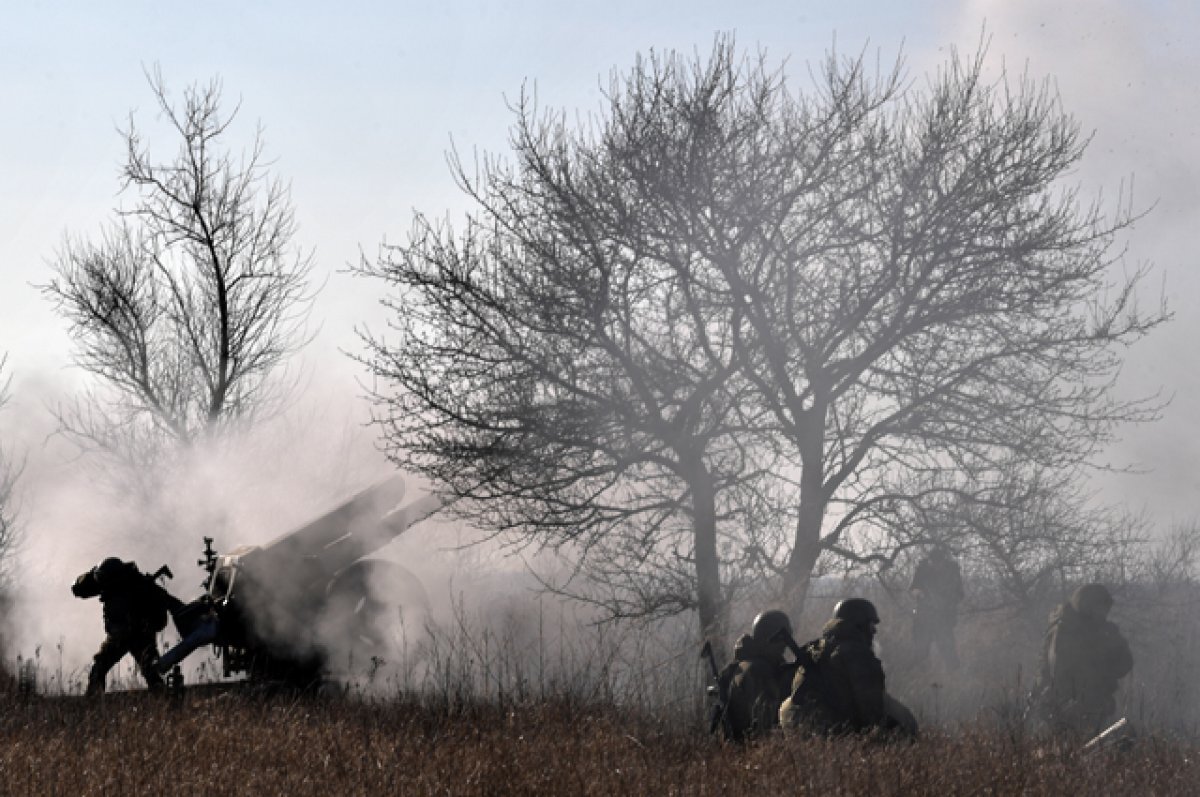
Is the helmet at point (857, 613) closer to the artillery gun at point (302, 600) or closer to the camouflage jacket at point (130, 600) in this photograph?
the artillery gun at point (302, 600)

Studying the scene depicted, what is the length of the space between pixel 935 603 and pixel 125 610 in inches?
373

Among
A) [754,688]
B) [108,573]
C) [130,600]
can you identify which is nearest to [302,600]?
[130,600]

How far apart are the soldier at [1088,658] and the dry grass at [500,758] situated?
2720 millimetres

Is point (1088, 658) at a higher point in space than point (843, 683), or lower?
lower

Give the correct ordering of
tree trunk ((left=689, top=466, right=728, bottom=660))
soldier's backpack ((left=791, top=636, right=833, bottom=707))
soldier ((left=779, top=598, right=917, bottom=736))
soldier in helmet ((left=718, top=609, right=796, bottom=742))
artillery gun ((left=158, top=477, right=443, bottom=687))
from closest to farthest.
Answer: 1. soldier ((left=779, top=598, right=917, bottom=736))
2. soldier's backpack ((left=791, top=636, right=833, bottom=707))
3. soldier in helmet ((left=718, top=609, right=796, bottom=742))
4. artillery gun ((left=158, top=477, right=443, bottom=687))
5. tree trunk ((left=689, top=466, right=728, bottom=660))

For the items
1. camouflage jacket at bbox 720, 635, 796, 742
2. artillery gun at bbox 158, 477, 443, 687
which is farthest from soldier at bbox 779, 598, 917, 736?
artillery gun at bbox 158, 477, 443, 687

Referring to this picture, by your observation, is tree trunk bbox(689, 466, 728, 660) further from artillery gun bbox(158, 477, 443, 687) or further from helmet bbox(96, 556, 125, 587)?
helmet bbox(96, 556, 125, 587)

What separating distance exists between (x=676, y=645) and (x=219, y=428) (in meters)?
11.0

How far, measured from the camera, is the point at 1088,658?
42.5ft

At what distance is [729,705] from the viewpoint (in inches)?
387

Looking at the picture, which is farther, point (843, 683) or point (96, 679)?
point (96, 679)

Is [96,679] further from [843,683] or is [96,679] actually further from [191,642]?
[843,683]

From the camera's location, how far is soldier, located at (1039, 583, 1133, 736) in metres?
12.9

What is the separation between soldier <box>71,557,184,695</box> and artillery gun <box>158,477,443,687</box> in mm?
209
